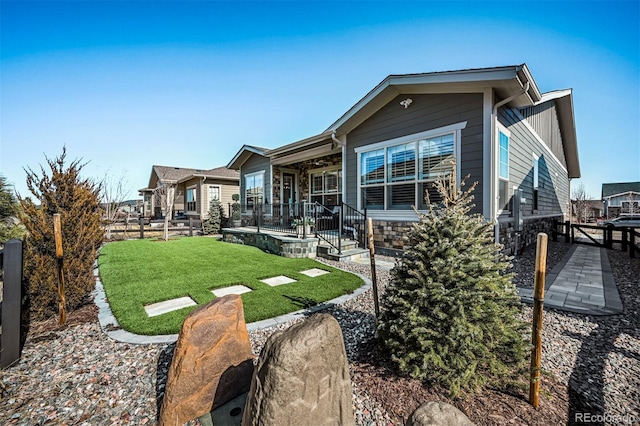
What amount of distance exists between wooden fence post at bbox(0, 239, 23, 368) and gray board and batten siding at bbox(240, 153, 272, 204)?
10.0 meters

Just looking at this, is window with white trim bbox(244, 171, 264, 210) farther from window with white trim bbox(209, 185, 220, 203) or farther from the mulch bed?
the mulch bed

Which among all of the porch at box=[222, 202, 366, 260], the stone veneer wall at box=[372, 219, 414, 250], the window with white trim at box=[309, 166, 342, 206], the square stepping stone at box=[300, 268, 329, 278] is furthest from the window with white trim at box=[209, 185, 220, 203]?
the square stepping stone at box=[300, 268, 329, 278]

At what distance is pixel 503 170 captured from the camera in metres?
6.51

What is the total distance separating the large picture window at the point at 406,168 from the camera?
21.5 feet

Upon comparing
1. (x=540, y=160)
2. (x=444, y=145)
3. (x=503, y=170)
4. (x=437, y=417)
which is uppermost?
(x=540, y=160)

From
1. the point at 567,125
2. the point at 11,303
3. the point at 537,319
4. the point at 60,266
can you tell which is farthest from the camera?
the point at 567,125

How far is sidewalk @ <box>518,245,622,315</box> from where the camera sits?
3958 millimetres

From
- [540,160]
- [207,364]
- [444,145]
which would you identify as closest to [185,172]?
[444,145]

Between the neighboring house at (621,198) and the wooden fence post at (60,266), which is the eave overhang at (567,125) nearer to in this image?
the wooden fence post at (60,266)

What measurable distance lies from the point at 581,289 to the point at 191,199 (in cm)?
2173

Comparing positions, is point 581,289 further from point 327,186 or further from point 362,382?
point 327,186

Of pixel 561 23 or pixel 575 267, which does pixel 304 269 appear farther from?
pixel 561 23

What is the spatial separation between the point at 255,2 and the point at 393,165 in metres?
6.03

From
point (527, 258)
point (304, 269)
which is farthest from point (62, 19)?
point (527, 258)
